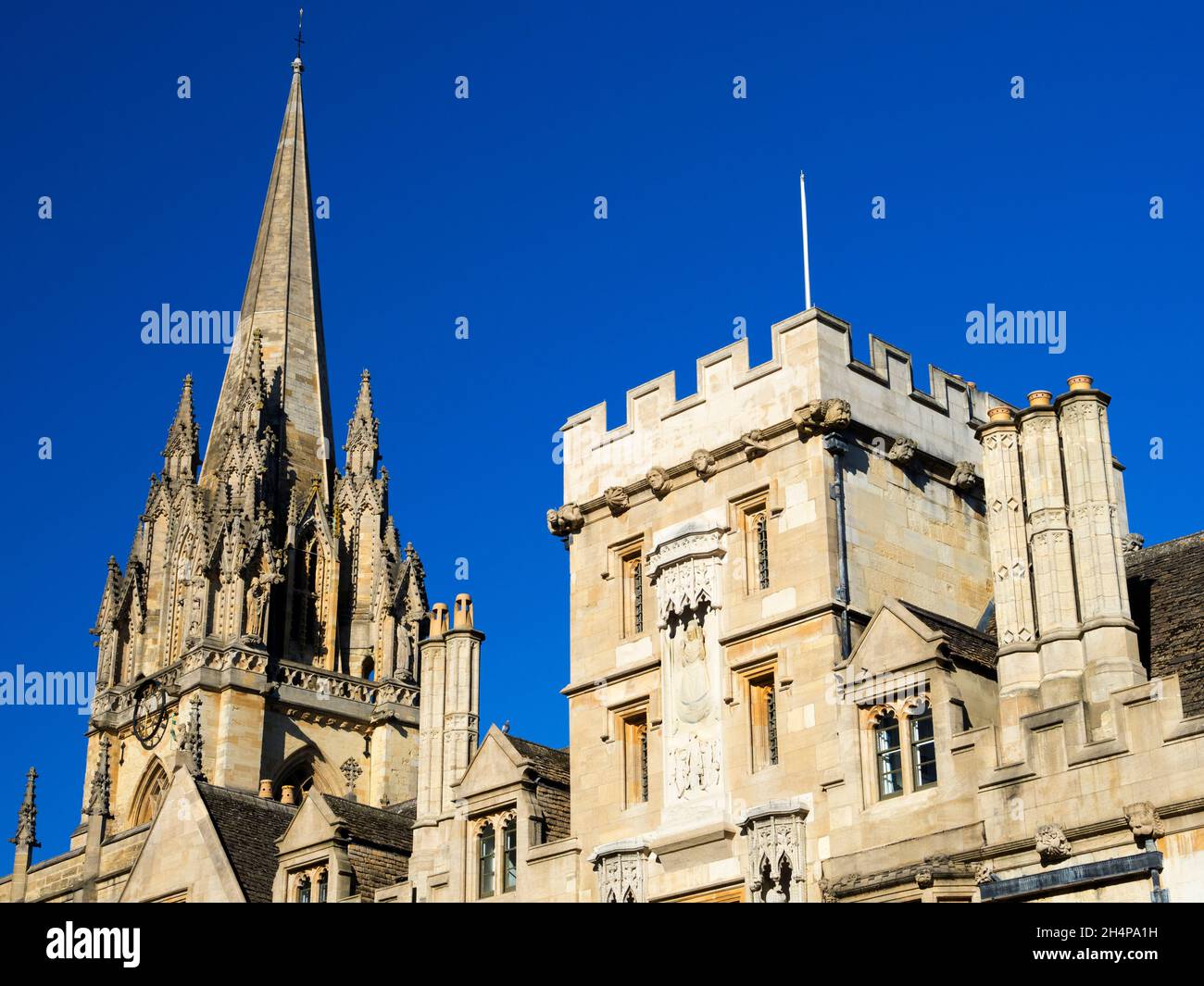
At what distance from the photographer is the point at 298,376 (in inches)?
3073

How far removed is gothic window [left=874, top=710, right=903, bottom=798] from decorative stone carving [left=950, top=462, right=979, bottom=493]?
201 inches

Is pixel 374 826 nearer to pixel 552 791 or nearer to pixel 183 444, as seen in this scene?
pixel 552 791

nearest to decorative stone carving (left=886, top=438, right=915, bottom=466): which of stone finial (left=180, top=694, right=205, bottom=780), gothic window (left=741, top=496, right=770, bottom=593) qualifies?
gothic window (left=741, top=496, right=770, bottom=593)

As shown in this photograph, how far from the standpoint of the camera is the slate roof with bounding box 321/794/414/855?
113 ft

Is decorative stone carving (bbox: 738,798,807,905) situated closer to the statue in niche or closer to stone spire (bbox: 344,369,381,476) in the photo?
the statue in niche

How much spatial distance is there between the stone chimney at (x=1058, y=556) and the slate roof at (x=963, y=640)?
0.86 metres

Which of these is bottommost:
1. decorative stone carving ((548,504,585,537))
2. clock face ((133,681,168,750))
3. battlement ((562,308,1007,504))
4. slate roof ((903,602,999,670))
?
slate roof ((903,602,999,670))

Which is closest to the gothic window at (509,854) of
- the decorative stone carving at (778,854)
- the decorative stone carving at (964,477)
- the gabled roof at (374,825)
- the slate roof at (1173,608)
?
the gabled roof at (374,825)

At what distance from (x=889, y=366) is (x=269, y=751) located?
40.8 meters

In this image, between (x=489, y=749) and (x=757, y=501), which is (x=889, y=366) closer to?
(x=757, y=501)

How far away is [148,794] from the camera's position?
6825 cm

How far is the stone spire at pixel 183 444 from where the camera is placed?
74.3 m

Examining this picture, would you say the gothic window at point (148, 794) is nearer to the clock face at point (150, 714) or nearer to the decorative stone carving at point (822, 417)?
the clock face at point (150, 714)
